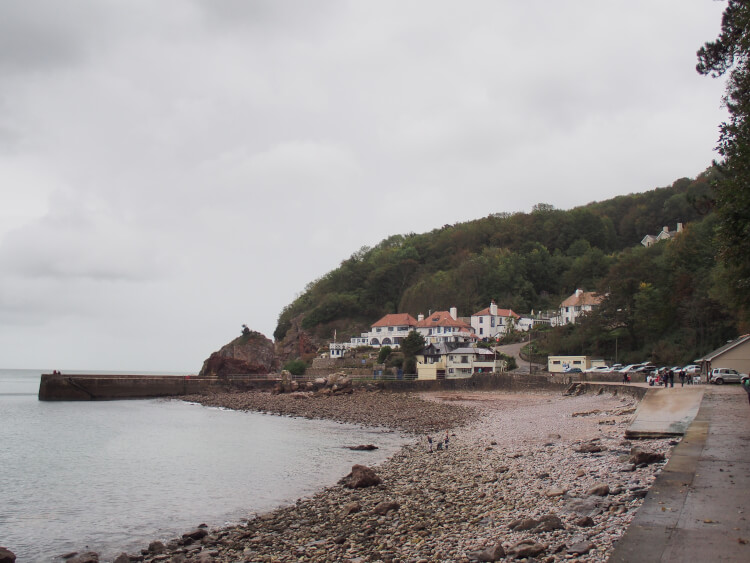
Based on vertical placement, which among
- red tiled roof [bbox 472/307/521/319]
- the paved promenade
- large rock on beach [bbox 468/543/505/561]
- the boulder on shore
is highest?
red tiled roof [bbox 472/307/521/319]

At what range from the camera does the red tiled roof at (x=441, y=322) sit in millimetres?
94625

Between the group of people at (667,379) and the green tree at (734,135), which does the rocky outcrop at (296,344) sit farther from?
the green tree at (734,135)

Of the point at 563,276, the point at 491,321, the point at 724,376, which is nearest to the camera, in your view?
the point at 724,376

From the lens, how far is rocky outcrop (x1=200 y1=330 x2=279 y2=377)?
8144 centimetres

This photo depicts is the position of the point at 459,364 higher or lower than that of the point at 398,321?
lower

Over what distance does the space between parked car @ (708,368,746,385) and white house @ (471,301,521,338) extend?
5833 cm

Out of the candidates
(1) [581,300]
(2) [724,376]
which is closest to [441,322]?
(1) [581,300]

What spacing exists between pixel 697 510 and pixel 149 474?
18.7m

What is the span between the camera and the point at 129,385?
6731cm

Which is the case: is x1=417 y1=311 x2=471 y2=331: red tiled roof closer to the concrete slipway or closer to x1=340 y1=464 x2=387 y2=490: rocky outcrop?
the concrete slipway

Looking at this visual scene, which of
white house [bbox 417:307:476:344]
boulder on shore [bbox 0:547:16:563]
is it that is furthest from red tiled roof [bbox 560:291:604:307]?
boulder on shore [bbox 0:547:16:563]

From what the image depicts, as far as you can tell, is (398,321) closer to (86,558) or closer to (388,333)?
(388,333)

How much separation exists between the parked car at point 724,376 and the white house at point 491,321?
191ft

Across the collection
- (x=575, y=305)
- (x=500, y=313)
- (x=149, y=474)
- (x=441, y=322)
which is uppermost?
(x=575, y=305)
